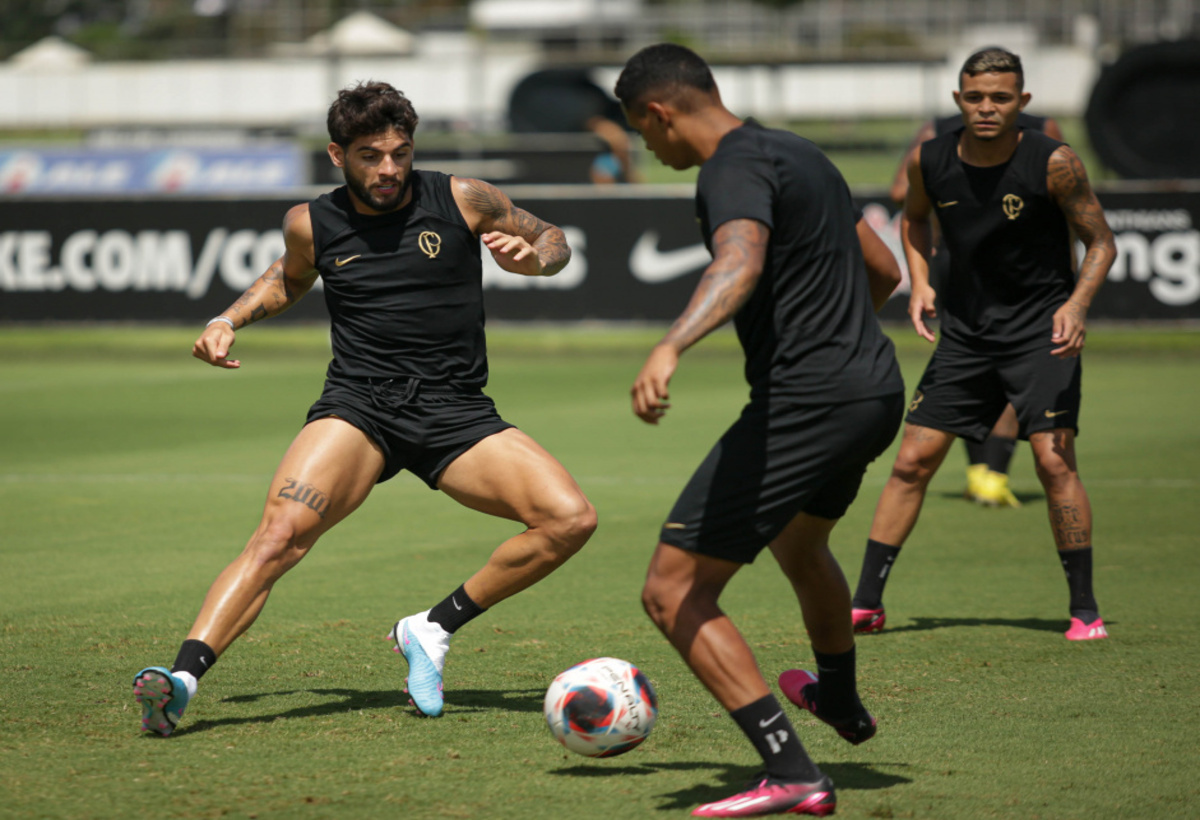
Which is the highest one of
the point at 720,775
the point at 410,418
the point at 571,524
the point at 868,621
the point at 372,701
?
the point at 410,418

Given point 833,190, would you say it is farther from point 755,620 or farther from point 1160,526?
point 1160,526

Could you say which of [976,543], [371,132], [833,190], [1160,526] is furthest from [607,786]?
[1160,526]

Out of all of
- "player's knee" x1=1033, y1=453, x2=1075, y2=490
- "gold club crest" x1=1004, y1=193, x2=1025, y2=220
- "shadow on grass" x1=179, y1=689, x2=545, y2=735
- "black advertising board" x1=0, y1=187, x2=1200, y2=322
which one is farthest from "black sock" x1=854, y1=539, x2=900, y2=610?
"black advertising board" x1=0, y1=187, x2=1200, y2=322

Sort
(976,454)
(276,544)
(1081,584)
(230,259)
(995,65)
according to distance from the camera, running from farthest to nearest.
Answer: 1. (230,259)
2. (976,454)
3. (1081,584)
4. (995,65)
5. (276,544)

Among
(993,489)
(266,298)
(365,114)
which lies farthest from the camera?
(993,489)

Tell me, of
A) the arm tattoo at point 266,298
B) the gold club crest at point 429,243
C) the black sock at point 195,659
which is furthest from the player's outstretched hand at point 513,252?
the black sock at point 195,659

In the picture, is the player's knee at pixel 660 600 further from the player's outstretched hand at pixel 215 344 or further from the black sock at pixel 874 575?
the black sock at pixel 874 575

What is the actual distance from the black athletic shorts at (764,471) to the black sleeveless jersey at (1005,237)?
247 cm

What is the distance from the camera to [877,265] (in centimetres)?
455

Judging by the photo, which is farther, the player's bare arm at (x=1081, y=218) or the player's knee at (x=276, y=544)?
the player's bare arm at (x=1081, y=218)

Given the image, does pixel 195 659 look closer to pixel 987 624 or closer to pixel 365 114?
pixel 365 114

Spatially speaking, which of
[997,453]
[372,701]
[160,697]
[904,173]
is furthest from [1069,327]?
[160,697]

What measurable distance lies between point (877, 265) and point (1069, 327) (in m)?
1.81

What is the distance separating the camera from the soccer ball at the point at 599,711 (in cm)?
439
